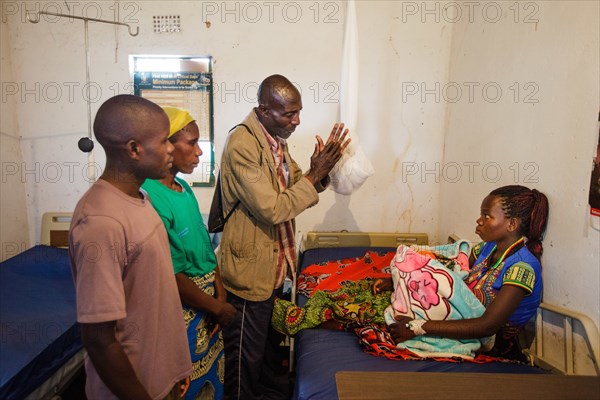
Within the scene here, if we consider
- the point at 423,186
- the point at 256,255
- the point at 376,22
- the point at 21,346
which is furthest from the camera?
the point at 423,186

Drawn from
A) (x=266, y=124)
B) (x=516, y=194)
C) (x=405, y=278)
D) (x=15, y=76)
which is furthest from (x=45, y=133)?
(x=516, y=194)

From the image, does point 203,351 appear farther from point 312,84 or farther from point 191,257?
point 312,84

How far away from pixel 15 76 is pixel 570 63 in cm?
364

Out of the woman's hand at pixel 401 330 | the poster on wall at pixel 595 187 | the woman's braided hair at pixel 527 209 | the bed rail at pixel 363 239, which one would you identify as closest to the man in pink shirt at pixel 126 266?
the woman's hand at pixel 401 330

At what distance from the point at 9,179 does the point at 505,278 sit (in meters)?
3.41

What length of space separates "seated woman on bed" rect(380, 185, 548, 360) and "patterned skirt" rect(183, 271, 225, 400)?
74 centimetres

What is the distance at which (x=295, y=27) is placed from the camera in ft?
9.91

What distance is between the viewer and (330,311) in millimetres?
1841

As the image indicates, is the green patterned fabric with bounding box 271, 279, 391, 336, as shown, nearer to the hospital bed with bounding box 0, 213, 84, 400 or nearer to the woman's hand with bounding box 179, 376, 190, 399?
the woman's hand with bounding box 179, 376, 190, 399

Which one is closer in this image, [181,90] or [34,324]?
[34,324]

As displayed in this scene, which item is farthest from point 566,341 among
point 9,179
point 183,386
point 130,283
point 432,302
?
point 9,179

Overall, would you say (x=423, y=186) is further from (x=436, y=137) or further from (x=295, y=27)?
(x=295, y=27)

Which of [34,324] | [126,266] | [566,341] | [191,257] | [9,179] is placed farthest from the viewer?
[9,179]

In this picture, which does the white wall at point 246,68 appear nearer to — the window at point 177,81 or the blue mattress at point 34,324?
the window at point 177,81
